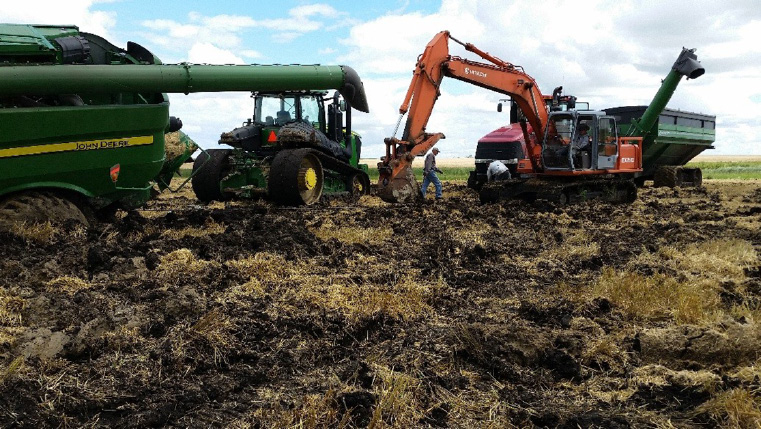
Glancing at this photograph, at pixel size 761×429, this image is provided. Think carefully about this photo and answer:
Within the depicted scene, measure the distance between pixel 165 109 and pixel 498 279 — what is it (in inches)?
207

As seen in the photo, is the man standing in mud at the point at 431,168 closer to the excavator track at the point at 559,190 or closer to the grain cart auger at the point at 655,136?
the excavator track at the point at 559,190

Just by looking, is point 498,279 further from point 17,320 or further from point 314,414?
point 17,320

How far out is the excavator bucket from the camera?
13.6m

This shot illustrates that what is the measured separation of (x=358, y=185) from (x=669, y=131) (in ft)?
32.8

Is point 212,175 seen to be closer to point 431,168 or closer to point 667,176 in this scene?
point 431,168

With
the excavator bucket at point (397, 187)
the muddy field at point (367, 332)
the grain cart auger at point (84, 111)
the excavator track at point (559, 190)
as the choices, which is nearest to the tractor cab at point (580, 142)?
the excavator track at point (559, 190)

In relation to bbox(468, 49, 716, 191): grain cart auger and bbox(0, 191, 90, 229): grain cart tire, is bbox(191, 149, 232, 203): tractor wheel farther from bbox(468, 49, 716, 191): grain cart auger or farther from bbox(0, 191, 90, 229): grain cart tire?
bbox(468, 49, 716, 191): grain cart auger

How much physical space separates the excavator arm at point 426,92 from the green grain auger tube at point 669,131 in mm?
5807

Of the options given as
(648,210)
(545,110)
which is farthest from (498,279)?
(545,110)

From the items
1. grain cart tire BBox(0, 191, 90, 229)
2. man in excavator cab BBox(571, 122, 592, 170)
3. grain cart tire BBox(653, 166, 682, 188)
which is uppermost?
man in excavator cab BBox(571, 122, 592, 170)

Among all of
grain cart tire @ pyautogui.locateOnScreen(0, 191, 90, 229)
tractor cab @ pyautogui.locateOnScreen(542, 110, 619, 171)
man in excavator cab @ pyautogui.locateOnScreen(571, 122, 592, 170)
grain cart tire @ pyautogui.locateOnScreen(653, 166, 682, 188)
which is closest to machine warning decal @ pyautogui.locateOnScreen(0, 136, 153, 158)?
grain cart tire @ pyautogui.locateOnScreen(0, 191, 90, 229)

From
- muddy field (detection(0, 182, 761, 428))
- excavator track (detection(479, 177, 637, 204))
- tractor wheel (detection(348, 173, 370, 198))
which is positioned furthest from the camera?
tractor wheel (detection(348, 173, 370, 198))

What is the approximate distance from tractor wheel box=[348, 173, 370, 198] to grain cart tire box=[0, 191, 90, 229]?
28.8 feet

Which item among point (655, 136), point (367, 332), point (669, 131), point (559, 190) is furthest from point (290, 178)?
point (669, 131)
